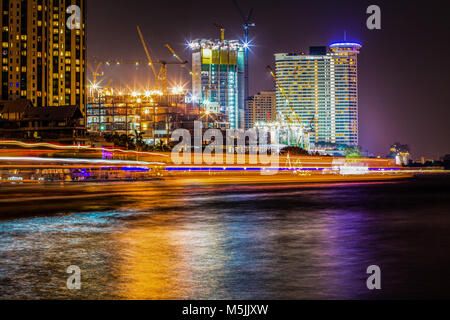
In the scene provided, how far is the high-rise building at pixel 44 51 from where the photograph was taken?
17412 cm

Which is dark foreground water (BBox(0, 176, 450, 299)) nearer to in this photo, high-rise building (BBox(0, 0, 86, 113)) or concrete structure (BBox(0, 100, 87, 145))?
concrete structure (BBox(0, 100, 87, 145))

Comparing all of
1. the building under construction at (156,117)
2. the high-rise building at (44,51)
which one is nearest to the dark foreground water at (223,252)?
the high-rise building at (44,51)

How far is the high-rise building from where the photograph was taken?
174 meters

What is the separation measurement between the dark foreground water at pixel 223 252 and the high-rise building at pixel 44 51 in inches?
6052

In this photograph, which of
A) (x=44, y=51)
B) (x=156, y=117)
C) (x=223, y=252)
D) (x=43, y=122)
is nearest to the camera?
(x=223, y=252)

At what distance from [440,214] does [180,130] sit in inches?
6507

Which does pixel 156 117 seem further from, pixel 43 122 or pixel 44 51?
pixel 43 122

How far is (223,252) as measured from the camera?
12.9 m

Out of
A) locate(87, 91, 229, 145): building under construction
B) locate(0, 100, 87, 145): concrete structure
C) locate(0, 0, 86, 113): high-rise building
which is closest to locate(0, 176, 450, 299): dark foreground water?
locate(0, 100, 87, 145): concrete structure

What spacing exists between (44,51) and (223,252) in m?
182

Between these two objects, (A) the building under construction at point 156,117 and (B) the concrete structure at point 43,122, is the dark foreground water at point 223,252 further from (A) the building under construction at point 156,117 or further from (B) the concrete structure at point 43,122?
(A) the building under construction at point 156,117

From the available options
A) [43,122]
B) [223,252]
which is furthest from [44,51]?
[223,252]

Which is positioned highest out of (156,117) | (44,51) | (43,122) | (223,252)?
(44,51)
